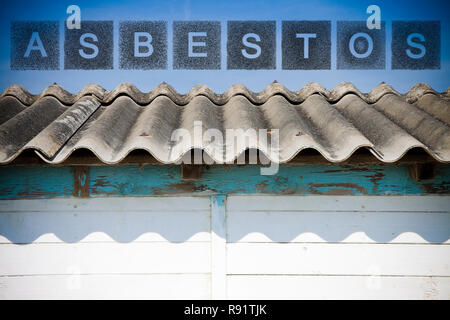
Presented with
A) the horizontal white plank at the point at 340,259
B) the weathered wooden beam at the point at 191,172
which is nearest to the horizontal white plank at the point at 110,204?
the weathered wooden beam at the point at 191,172

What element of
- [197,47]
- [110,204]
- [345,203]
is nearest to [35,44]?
[197,47]

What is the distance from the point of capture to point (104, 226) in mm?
2256

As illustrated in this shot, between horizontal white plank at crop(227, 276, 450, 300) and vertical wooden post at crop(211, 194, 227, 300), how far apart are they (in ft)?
0.26

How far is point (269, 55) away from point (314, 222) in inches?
122

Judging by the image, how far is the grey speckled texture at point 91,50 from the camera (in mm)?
4379

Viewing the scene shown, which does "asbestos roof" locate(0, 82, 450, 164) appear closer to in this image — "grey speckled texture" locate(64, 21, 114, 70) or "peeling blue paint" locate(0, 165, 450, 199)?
"peeling blue paint" locate(0, 165, 450, 199)

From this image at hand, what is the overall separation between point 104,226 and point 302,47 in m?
3.81

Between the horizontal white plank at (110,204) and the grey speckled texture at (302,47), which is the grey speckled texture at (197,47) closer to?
the grey speckled texture at (302,47)

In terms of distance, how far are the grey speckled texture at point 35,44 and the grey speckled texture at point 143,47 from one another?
1004mm

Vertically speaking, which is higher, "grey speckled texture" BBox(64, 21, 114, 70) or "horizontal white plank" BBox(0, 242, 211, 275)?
"grey speckled texture" BBox(64, 21, 114, 70)

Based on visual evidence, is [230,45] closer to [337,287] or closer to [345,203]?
[345,203]

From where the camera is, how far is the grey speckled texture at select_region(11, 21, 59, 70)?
173 inches

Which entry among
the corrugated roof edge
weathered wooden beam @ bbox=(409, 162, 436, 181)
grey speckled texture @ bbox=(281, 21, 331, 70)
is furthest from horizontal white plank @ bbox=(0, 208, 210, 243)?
grey speckled texture @ bbox=(281, 21, 331, 70)
